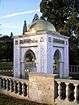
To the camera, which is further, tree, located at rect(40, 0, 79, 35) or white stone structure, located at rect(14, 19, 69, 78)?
tree, located at rect(40, 0, 79, 35)

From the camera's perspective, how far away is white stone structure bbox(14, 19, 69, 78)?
17.5 metres

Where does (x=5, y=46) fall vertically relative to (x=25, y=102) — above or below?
above

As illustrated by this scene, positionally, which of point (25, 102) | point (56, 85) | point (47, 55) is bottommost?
point (25, 102)

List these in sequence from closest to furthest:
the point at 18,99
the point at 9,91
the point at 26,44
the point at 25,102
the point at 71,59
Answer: the point at 25,102 → the point at 18,99 → the point at 9,91 → the point at 26,44 → the point at 71,59

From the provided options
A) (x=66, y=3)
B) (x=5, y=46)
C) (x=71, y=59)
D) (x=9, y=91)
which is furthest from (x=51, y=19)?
(x=9, y=91)

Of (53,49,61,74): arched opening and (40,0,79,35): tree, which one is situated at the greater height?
(40,0,79,35): tree

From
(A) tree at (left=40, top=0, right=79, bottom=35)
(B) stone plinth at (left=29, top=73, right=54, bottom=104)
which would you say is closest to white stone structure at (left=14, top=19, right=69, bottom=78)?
(B) stone plinth at (left=29, top=73, right=54, bottom=104)

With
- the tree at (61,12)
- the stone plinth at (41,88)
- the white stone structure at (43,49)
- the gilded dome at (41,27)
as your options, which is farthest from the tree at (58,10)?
the stone plinth at (41,88)

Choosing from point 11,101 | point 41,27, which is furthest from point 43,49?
point 11,101

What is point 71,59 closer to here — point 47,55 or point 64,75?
point 64,75

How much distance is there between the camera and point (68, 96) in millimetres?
9680

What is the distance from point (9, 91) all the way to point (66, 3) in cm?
2290

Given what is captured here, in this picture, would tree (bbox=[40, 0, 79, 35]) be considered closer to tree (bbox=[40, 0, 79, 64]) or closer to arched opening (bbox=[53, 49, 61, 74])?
tree (bbox=[40, 0, 79, 64])

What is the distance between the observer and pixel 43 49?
57.7 feet
